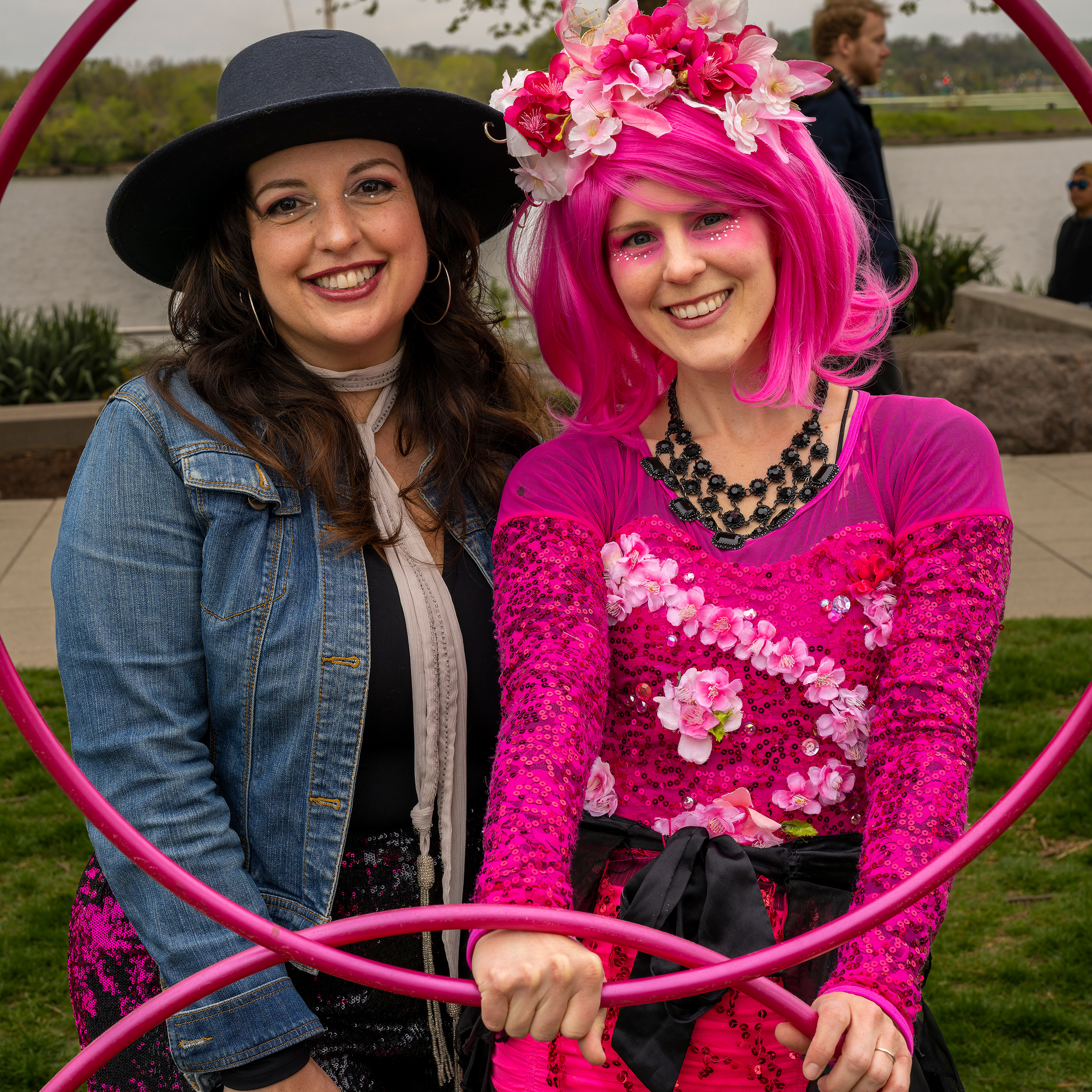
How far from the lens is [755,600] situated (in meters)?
1.98

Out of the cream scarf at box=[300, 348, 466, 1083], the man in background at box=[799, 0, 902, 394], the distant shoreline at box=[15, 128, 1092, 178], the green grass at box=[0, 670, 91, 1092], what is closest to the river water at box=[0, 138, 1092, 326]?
the distant shoreline at box=[15, 128, 1092, 178]

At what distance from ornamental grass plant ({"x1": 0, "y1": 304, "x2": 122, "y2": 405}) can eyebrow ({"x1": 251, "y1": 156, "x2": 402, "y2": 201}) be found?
842 centimetres

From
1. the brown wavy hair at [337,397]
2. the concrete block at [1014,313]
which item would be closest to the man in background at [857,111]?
the brown wavy hair at [337,397]

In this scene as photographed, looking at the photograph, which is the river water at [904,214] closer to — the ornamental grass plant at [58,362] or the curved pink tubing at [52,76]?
the ornamental grass plant at [58,362]

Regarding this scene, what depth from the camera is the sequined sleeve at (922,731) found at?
1.71 metres

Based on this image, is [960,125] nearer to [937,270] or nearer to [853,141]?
[937,270]

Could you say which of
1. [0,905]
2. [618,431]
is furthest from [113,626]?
[0,905]

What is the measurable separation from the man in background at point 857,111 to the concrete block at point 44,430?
5.59m

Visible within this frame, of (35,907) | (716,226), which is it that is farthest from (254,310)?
(35,907)

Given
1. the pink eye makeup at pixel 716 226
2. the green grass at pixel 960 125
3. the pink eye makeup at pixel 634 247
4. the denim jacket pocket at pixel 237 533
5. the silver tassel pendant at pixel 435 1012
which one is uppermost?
the green grass at pixel 960 125

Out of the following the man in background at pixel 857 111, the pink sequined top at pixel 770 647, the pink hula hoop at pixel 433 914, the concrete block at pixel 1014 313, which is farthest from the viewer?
the concrete block at pixel 1014 313

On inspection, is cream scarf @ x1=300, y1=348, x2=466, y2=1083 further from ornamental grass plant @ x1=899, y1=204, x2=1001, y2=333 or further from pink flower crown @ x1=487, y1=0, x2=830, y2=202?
ornamental grass plant @ x1=899, y1=204, x2=1001, y2=333

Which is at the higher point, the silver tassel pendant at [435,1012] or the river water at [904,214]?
the river water at [904,214]

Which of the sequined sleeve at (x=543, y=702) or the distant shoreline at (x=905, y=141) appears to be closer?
the sequined sleeve at (x=543, y=702)
